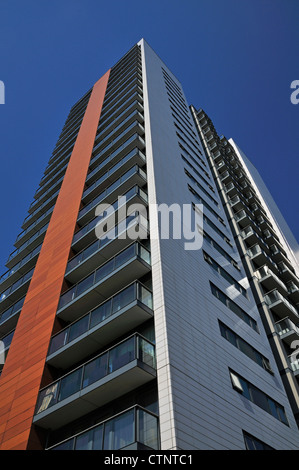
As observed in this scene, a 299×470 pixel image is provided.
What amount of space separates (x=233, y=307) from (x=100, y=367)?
9.68m

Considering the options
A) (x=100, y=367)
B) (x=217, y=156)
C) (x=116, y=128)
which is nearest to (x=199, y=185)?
(x=116, y=128)

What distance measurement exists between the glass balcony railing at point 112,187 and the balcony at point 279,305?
38.4ft

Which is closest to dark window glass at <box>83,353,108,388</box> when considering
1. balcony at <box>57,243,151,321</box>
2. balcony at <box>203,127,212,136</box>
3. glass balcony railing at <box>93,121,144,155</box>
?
balcony at <box>57,243,151,321</box>

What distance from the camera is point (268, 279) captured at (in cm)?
2661

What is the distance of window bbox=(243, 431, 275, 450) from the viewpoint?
1367cm

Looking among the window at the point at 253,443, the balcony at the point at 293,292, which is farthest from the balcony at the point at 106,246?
the balcony at the point at 293,292

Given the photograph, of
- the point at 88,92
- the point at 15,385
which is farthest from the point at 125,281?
the point at 88,92

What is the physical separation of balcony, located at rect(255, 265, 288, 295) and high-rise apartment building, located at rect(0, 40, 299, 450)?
5.0 inches

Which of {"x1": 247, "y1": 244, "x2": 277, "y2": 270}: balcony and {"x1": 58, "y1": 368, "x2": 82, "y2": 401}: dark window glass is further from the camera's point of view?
{"x1": 247, "y1": 244, "x2": 277, "y2": 270}: balcony

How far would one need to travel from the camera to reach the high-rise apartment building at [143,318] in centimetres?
1246

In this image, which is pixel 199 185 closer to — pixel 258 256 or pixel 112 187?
pixel 258 256

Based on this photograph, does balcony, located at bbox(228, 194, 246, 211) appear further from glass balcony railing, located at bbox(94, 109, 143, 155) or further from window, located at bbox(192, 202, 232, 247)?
glass balcony railing, located at bbox(94, 109, 143, 155)

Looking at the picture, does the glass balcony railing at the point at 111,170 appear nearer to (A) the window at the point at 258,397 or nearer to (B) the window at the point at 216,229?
(B) the window at the point at 216,229

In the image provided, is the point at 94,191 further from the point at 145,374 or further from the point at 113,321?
the point at 145,374
